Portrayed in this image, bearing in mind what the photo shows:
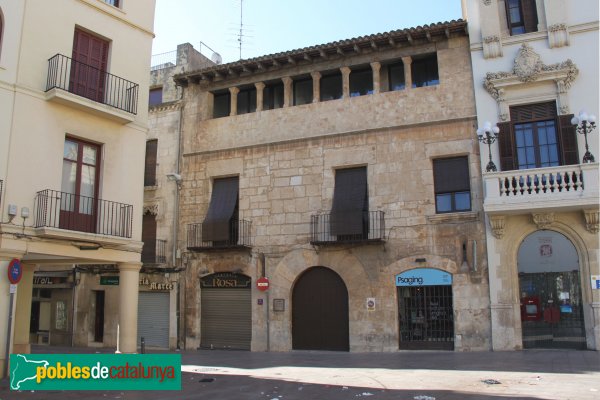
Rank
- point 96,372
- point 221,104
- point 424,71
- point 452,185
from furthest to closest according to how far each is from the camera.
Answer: point 221,104, point 424,71, point 452,185, point 96,372

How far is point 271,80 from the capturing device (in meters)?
20.5

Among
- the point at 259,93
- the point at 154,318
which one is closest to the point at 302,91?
the point at 259,93

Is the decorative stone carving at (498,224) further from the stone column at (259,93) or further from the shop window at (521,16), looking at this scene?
the stone column at (259,93)

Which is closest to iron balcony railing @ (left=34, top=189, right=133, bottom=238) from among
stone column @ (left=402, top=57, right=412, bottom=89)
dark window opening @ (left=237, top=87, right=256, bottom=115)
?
dark window opening @ (left=237, top=87, right=256, bottom=115)

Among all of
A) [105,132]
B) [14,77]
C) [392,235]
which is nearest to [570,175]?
[392,235]

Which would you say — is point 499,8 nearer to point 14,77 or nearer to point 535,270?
point 535,270

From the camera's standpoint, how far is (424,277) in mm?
17203

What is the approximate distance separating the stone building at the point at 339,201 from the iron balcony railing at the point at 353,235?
46mm

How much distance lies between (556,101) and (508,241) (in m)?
4.34

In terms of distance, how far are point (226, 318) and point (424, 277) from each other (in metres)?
7.15

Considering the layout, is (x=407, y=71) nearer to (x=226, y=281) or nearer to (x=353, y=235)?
(x=353, y=235)

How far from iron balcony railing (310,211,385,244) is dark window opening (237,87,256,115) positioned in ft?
17.6

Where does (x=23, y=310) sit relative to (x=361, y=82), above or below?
below

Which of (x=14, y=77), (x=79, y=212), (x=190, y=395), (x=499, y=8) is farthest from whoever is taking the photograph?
(x=499, y=8)
